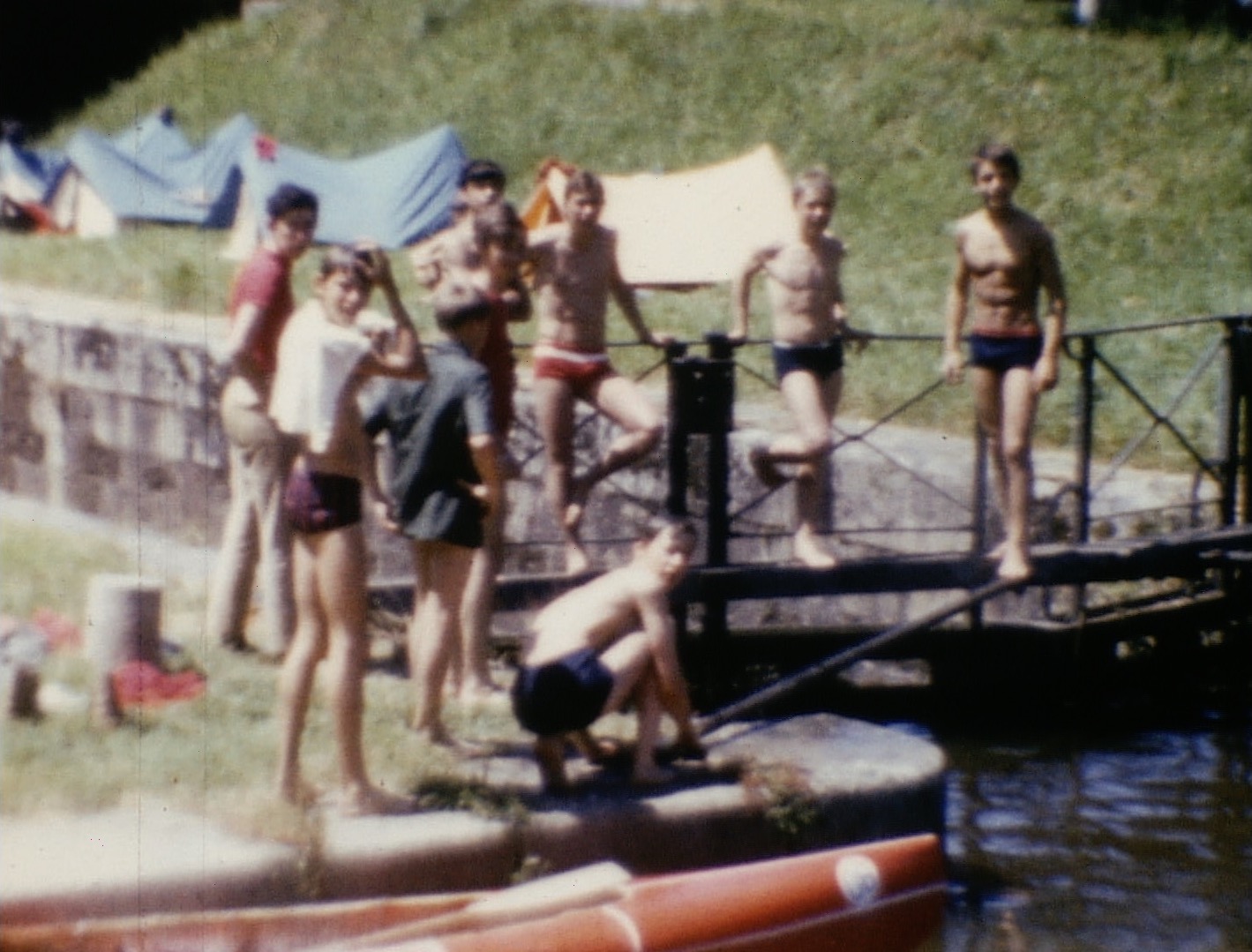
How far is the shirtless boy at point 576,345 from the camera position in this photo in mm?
8055

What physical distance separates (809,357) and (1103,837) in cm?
235

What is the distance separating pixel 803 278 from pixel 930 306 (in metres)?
7.31

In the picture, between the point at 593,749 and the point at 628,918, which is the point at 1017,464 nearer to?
the point at 593,749

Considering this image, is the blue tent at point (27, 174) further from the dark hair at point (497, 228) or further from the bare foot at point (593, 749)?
the bare foot at point (593, 749)

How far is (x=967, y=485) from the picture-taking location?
11.0 metres

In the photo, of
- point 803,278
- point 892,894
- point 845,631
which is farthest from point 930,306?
point 892,894

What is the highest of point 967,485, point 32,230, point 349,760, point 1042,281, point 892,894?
point 32,230

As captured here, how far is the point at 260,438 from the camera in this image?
7395mm

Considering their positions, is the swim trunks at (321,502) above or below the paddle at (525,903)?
above

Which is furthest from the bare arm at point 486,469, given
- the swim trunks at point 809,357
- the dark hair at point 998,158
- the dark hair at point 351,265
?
the dark hair at point 998,158

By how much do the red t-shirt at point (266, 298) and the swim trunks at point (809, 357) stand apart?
2.32 m

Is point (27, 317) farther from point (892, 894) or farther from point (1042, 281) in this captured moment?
point (892, 894)

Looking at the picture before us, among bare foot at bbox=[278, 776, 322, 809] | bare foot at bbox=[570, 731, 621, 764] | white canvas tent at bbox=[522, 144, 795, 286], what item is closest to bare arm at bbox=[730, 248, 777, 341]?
bare foot at bbox=[570, 731, 621, 764]

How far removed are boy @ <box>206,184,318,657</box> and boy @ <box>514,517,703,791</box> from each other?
1256 millimetres
